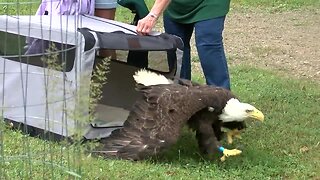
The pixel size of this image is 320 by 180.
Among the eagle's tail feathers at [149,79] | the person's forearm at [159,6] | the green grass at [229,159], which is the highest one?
the person's forearm at [159,6]

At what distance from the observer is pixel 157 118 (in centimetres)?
475

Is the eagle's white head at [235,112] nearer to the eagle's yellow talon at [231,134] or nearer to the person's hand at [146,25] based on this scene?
the eagle's yellow talon at [231,134]

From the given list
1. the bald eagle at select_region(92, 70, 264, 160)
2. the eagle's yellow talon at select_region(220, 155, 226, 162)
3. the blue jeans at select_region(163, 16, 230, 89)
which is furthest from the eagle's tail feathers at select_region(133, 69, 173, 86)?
the eagle's yellow talon at select_region(220, 155, 226, 162)

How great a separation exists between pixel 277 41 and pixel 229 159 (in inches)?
210

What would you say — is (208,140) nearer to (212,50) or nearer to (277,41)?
(212,50)

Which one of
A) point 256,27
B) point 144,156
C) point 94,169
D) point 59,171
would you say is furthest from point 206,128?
point 256,27

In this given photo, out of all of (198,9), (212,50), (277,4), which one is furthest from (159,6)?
(277,4)

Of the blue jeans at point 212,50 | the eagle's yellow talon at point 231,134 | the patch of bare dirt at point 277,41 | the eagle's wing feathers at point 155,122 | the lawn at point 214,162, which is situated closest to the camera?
the lawn at point 214,162

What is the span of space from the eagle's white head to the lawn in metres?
0.28

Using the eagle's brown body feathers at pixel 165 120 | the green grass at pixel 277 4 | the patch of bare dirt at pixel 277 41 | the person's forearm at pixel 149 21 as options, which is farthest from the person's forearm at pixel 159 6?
the green grass at pixel 277 4

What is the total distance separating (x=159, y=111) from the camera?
477cm

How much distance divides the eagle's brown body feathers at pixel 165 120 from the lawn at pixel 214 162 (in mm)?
114

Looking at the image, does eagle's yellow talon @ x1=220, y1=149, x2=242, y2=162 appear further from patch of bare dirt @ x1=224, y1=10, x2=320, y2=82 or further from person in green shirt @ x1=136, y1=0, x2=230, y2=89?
patch of bare dirt @ x1=224, y1=10, x2=320, y2=82

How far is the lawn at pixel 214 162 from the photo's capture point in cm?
421
